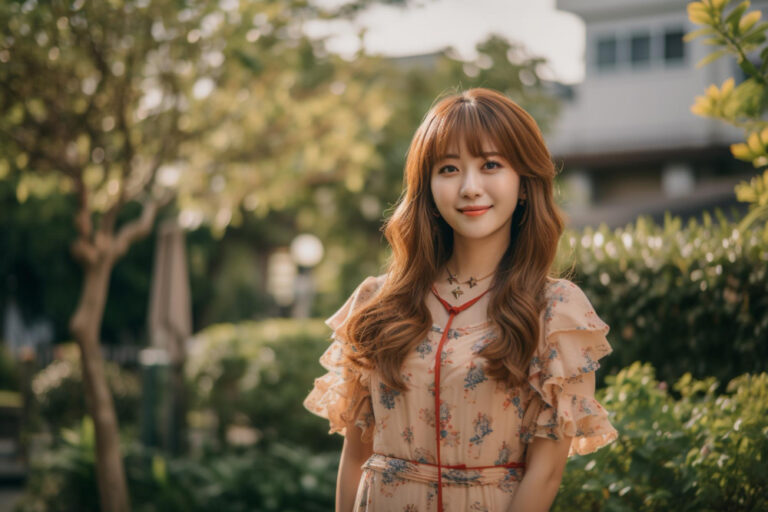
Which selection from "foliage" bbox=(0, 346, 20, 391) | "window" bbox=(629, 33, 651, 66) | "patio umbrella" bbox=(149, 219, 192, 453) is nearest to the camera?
"patio umbrella" bbox=(149, 219, 192, 453)

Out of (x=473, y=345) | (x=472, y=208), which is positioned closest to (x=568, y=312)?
(x=473, y=345)

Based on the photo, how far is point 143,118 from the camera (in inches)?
255

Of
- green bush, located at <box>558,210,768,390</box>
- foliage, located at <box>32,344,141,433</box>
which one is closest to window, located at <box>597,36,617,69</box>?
foliage, located at <box>32,344,141,433</box>

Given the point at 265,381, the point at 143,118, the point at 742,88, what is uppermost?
the point at 143,118

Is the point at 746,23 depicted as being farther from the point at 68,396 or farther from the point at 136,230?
the point at 68,396

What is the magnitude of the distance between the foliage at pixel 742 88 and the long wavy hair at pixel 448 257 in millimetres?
1047

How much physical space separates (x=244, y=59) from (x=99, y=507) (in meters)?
3.96

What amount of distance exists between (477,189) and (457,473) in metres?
0.72

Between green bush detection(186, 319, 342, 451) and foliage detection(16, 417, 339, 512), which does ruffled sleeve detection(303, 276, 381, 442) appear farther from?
green bush detection(186, 319, 342, 451)

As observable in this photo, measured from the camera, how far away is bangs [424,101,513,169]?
6.97 feet

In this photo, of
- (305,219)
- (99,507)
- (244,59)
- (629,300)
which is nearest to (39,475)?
(99,507)

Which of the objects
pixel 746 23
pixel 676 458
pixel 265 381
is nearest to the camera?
pixel 676 458

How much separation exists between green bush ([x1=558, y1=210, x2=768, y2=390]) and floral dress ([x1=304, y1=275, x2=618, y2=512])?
147 centimetres

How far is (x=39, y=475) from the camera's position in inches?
287
